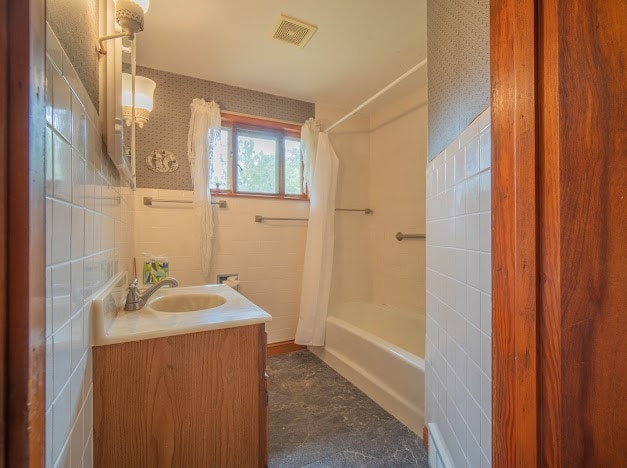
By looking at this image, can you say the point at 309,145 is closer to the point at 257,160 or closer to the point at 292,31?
the point at 257,160

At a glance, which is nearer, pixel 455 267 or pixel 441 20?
pixel 455 267

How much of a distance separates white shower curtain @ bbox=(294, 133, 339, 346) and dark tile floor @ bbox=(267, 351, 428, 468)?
1.26 ft

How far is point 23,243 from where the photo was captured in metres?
0.29

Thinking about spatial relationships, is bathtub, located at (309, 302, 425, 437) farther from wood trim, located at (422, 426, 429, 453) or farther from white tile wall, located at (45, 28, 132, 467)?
white tile wall, located at (45, 28, 132, 467)

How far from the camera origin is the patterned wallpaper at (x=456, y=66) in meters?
0.72

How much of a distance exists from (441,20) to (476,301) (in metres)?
1.00

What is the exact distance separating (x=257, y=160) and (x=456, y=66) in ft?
5.88

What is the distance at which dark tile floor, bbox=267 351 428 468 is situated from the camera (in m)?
1.25

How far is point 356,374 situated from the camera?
1.86m

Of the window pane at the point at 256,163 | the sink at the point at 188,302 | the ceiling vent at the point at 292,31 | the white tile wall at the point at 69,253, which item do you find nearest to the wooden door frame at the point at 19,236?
the white tile wall at the point at 69,253

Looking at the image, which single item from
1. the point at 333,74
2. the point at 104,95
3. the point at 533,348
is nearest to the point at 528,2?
the point at 533,348

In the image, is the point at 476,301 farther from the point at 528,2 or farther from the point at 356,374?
the point at 356,374

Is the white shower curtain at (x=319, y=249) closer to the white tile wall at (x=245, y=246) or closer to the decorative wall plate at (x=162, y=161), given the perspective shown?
the white tile wall at (x=245, y=246)

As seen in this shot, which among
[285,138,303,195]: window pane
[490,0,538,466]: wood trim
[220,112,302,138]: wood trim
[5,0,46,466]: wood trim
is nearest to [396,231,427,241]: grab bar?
[285,138,303,195]: window pane
